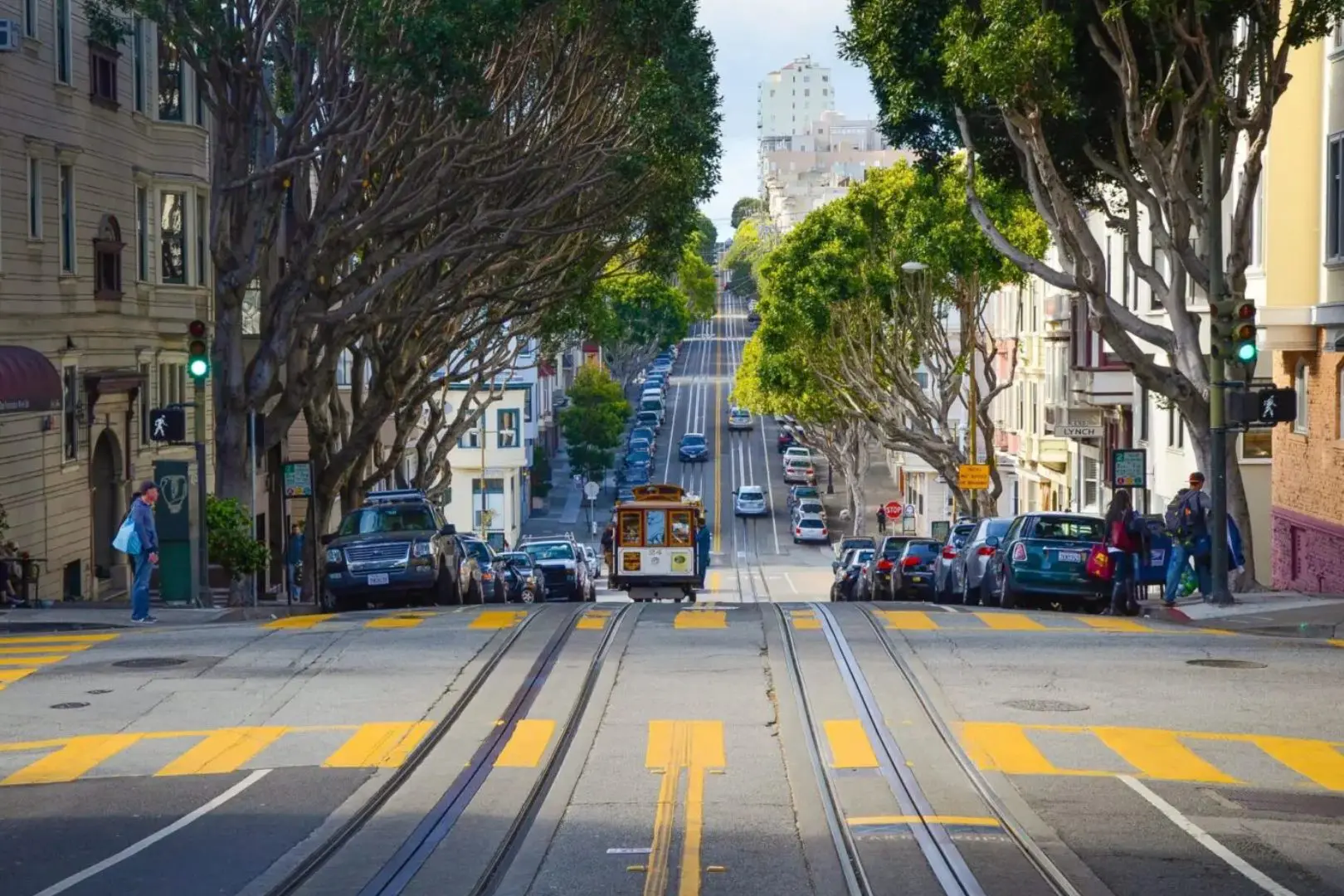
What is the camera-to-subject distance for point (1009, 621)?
24812 mm

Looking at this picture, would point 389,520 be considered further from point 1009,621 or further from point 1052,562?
point 1009,621

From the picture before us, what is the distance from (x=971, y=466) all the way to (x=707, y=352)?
12979 cm

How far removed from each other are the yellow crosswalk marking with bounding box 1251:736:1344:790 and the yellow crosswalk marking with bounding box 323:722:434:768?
264 inches

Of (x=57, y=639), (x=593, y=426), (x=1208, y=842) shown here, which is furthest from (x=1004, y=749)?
(x=593, y=426)

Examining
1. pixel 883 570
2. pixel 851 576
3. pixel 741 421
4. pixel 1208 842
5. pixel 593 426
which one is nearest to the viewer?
pixel 1208 842

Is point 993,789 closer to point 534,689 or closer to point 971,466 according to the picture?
point 534,689

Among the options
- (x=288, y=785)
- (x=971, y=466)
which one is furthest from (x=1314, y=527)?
(x=288, y=785)

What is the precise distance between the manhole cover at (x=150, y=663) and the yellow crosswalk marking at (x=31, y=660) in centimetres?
80

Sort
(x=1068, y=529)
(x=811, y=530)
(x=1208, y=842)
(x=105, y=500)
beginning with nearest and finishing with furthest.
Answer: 1. (x=1208, y=842)
2. (x=1068, y=529)
3. (x=105, y=500)
4. (x=811, y=530)

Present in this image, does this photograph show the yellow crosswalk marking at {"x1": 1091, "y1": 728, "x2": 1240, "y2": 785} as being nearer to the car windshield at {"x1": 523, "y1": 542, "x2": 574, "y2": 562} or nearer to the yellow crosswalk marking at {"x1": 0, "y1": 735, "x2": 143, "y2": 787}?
the yellow crosswalk marking at {"x1": 0, "y1": 735, "x2": 143, "y2": 787}

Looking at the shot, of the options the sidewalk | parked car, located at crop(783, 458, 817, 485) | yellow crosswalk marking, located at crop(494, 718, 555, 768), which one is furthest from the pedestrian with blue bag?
parked car, located at crop(783, 458, 817, 485)

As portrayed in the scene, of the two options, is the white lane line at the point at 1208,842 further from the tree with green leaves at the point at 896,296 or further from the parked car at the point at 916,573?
the tree with green leaves at the point at 896,296

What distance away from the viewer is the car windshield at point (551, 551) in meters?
49.9

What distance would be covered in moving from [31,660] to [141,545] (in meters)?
4.17
